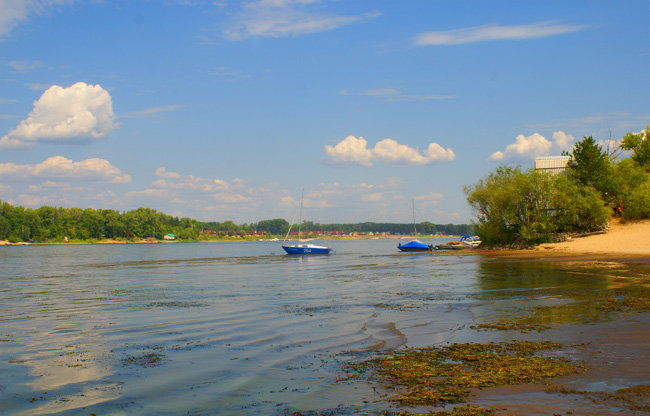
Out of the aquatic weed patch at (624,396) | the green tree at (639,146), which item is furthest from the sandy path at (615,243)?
the aquatic weed patch at (624,396)

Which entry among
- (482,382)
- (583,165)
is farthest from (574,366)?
(583,165)

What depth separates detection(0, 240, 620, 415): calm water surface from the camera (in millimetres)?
9117

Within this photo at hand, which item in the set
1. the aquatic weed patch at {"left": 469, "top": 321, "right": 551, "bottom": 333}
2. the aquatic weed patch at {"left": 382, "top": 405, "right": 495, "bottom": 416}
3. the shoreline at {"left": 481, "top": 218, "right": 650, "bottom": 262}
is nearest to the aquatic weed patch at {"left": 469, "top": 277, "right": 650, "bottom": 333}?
the aquatic weed patch at {"left": 469, "top": 321, "right": 551, "bottom": 333}

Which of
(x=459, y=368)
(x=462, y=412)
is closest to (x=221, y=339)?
(x=459, y=368)

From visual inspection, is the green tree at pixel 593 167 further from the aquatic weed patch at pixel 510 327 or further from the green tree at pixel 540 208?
the aquatic weed patch at pixel 510 327

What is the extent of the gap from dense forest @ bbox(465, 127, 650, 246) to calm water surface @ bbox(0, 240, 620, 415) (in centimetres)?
3978

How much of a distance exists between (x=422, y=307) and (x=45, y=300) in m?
18.4

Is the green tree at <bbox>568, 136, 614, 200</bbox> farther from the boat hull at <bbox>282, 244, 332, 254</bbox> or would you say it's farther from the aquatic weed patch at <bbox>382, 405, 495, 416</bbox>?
the aquatic weed patch at <bbox>382, 405, 495, 416</bbox>

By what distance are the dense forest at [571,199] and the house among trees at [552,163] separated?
6617mm

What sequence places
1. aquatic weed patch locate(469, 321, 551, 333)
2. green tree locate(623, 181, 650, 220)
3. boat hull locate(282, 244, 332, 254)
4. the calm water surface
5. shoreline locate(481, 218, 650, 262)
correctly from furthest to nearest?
boat hull locate(282, 244, 332, 254) → green tree locate(623, 181, 650, 220) → shoreline locate(481, 218, 650, 262) → aquatic weed patch locate(469, 321, 551, 333) → the calm water surface

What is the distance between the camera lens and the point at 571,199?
213 ft

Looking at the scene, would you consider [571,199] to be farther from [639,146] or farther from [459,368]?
[459,368]

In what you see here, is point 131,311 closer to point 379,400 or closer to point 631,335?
point 379,400

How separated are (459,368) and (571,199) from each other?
202 feet
